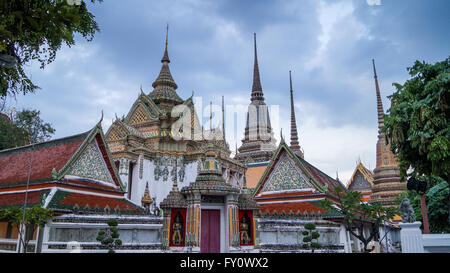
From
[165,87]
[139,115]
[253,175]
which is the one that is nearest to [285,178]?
[139,115]

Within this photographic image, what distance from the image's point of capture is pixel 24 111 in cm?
3306

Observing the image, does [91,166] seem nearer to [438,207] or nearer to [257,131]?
[438,207]

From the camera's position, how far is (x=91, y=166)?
48.4 ft

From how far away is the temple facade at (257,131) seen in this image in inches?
1762

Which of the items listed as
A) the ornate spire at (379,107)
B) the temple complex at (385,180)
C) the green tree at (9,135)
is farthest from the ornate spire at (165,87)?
the ornate spire at (379,107)

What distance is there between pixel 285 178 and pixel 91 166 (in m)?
9.86

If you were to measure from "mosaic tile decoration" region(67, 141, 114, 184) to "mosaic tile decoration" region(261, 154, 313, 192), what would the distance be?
332 inches

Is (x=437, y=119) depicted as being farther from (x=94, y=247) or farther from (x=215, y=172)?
(x=94, y=247)

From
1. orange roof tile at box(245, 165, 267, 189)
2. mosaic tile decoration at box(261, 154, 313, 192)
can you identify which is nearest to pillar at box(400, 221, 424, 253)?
mosaic tile decoration at box(261, 154, 313, 192)

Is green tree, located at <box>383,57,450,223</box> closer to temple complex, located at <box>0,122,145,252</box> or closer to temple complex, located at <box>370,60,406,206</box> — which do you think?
temple complex, located at <box>0,122,145,252</box>

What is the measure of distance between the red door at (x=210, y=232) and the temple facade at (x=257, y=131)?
102ft

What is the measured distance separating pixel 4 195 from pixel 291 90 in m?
41.6
